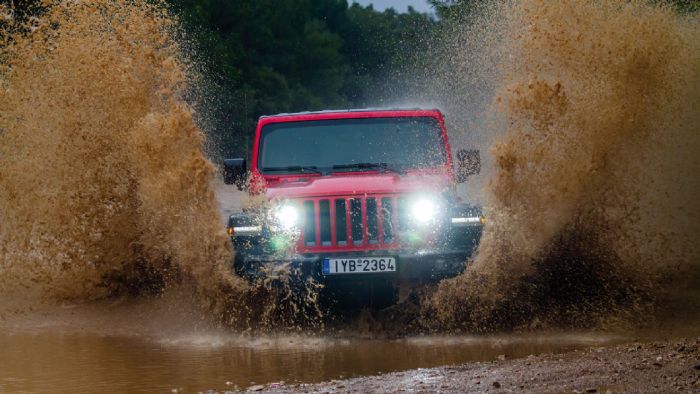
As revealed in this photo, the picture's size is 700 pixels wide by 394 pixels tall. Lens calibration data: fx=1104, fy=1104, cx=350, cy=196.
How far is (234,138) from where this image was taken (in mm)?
45000

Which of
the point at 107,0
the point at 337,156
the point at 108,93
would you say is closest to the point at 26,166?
the point at 108,93

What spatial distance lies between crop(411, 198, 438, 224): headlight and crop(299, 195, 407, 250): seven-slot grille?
0.30 ft

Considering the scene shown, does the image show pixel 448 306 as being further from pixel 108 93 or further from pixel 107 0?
pixel 107 0

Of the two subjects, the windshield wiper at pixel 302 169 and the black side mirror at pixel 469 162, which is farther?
the windshield wiper at pixel 302 169

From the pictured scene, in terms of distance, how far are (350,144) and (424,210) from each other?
1.53 m

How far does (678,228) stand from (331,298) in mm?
5819

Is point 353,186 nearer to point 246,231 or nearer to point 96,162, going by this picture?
point 246,231

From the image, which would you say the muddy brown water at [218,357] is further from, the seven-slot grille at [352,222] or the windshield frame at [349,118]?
the windshield frame at [349,118]

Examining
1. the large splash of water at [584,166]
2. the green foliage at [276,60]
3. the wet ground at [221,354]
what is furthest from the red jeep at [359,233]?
the green foliage at [276,60]

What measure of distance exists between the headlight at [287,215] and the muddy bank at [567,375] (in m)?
2.34

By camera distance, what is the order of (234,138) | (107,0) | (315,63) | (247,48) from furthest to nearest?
(315,63), (247,48), (234,138), (107,0)

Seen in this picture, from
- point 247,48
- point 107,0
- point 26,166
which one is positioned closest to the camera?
point 26,166

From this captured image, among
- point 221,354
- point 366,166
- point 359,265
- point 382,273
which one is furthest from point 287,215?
point 221,354

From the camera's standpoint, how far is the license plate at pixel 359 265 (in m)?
8.76
